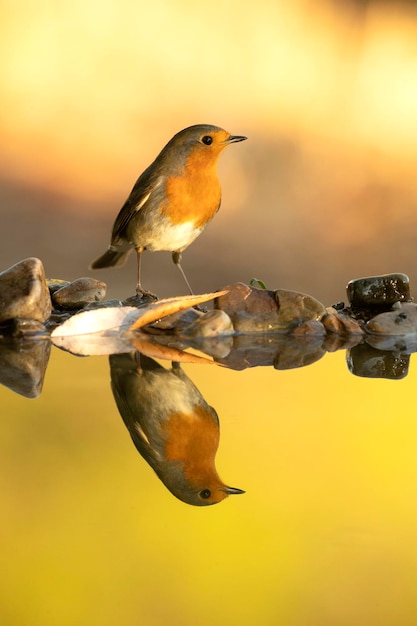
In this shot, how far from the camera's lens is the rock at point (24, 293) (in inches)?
83.7

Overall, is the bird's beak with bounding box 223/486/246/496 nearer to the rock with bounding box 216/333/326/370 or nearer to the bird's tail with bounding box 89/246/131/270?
the rock with bounding box 216/333/326/370

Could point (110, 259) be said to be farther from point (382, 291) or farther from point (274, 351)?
point (274, 351)

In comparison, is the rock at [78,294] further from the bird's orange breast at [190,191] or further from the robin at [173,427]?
the robin at [173,427]

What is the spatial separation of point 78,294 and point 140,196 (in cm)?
39

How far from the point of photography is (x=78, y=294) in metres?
2.56

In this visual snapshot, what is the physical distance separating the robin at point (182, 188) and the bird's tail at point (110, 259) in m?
0.46

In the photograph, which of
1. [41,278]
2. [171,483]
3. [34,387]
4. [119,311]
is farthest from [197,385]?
[41,278]

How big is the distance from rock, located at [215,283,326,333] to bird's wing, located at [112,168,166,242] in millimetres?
525

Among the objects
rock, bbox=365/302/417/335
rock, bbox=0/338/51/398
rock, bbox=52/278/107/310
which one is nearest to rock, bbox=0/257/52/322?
rock, bbox=0/338/51/398

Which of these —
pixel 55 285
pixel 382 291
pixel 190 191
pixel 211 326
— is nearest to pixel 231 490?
pixel 211 326

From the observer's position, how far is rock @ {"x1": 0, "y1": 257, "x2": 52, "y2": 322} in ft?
6.98

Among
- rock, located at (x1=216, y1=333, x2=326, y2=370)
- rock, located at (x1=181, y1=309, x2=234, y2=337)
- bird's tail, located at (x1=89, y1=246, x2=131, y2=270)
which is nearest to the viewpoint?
rock, located at (x1=216, y1=333, x2=326, y2=370)

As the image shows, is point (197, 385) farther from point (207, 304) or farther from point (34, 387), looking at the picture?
point (207, 304)

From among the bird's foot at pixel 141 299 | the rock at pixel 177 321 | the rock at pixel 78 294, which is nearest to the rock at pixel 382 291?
the rock at pixel 177 321
